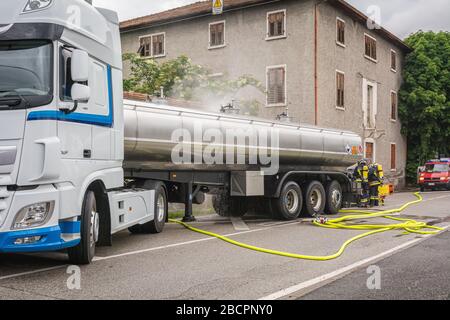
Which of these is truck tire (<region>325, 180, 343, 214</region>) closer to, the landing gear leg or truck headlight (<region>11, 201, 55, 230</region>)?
the landing gear leg

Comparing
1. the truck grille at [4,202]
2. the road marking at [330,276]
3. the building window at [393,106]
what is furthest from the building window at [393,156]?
the truck grille at [4,202]

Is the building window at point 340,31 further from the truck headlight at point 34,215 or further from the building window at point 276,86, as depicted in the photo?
the truck headlight at point 34,215

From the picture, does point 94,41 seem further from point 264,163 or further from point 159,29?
point 159,29

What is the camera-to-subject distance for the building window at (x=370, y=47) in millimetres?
28344

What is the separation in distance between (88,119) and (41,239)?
67.9 inches

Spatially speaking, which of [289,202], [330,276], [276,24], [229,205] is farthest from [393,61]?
[330,276]

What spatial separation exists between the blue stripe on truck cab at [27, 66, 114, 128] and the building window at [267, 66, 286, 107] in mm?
16916

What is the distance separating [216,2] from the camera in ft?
64.3

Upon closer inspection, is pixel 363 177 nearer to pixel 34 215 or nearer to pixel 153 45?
pixel 34 215

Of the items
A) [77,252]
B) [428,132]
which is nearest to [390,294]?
[77,252]

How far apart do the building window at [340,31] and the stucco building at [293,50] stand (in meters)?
0.05

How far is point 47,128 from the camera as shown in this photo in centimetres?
588

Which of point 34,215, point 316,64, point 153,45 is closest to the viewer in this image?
point 34,215

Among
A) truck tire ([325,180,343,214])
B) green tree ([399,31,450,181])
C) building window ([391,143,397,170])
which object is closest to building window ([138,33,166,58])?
building window ([391,143,397,170])
